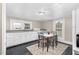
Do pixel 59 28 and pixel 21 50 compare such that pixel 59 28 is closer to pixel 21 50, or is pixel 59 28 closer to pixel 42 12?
pixel 42 12

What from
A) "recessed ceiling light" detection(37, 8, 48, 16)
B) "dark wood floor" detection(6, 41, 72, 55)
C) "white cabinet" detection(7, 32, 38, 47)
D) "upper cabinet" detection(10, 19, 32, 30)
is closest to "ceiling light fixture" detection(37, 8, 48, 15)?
"recessed ceiling light" detection(37, 8, 48, 16)

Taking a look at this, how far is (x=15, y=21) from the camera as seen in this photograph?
3.97ft

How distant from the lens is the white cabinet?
116 centimetres

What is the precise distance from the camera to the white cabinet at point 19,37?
1163 mm

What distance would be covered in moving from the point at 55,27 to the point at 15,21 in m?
0.72

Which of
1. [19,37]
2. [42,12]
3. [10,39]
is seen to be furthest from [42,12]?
[10,39]

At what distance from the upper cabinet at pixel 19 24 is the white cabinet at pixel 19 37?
0.10 m

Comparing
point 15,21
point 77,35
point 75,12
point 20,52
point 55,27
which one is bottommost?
point 20,52

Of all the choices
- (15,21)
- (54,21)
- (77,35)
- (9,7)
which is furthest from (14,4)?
(77,35)

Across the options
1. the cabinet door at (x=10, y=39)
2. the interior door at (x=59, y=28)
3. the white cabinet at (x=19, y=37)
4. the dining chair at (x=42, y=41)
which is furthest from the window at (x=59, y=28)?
the cabinet door at (x=10, y=39)

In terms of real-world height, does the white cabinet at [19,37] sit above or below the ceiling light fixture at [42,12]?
below

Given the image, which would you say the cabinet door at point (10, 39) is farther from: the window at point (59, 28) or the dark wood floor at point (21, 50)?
the window at point (59, 28)

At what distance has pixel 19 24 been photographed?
1.25 metres
